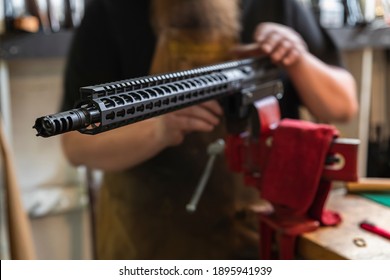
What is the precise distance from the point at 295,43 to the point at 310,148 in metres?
0.17

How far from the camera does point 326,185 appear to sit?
44 centimetres

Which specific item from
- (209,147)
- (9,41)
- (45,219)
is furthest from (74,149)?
(45,219)

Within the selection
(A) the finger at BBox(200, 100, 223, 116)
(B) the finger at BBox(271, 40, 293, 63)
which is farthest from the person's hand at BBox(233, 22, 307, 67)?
(A) the finger at BBox(200, 100, 223, 116)

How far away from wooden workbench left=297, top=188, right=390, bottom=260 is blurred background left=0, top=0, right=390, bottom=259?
0.08 m

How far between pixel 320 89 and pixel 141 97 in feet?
1.08

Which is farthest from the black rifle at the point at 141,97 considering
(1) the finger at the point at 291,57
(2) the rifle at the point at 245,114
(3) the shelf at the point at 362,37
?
(3) the shelf at the point at 362,37

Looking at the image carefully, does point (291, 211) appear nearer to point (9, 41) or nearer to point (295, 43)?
point (295, 43)

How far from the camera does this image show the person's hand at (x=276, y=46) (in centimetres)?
52

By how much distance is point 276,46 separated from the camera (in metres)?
0.52

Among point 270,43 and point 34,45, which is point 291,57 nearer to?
point 270,43

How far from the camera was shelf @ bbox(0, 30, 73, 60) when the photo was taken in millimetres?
759

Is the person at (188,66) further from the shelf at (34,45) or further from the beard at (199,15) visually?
the shelf at (34,45)

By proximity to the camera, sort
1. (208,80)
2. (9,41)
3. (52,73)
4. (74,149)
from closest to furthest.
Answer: (208,80) → (74,149) → (9,41) → (52,73)

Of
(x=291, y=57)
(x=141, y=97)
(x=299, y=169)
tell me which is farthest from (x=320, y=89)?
(x=141, y=97)
